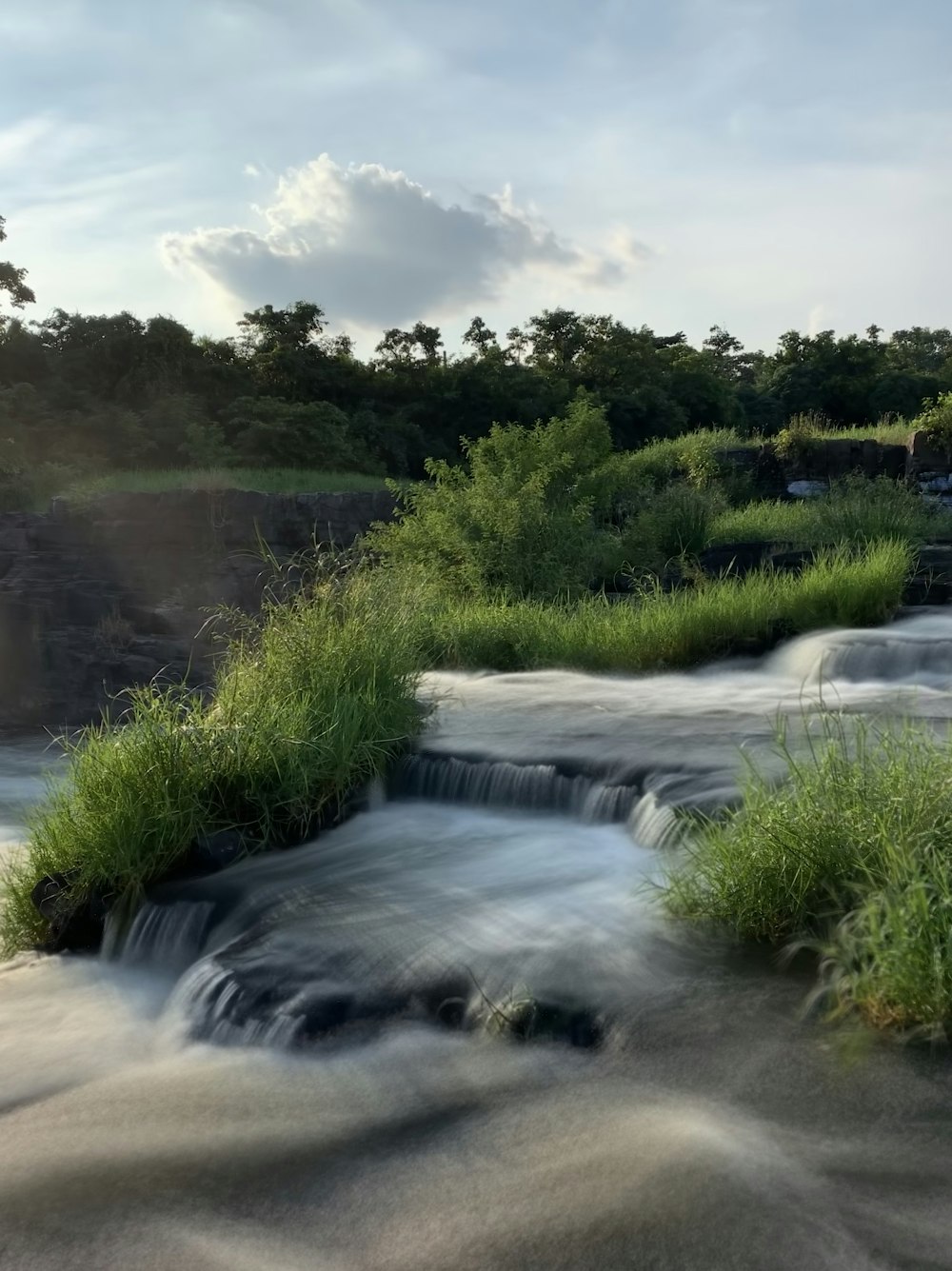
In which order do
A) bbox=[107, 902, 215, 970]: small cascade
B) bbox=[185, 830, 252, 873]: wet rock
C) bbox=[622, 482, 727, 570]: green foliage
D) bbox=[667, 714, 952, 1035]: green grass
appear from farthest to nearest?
bbox=[622, 482, 727, 570]: green foliage
bbox=[185, 830, 252, 873]: wet rock
bbox=[107, 902, 215, 970]: small cascade
bbox=[667, 714, 952, 1035]: green grass

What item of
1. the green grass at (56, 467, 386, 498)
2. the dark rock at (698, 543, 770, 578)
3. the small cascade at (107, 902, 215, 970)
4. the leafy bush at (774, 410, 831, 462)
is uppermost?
the leafy bush at (774, 410, 831, 462)

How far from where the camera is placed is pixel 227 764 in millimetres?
5984

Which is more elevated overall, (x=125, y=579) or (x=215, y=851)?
(x=125, y=579)

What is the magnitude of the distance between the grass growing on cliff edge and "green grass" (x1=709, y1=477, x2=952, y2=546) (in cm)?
763

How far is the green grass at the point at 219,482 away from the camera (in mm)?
21641

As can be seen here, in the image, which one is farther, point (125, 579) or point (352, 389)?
point (352, 389)

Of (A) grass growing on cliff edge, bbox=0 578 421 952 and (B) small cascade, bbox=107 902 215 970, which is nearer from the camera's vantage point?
(B) small cascade, bbox=107 902 215 970

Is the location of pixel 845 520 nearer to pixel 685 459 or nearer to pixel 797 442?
pixel 797 442

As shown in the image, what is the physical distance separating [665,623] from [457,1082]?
709cm

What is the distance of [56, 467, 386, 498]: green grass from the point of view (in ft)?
71.0

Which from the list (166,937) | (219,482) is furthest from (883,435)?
(166,937)

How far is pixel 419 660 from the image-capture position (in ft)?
29.8

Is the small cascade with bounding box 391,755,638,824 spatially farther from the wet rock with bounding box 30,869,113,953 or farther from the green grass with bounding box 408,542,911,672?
the green grass with bounding box 408,542,911,672

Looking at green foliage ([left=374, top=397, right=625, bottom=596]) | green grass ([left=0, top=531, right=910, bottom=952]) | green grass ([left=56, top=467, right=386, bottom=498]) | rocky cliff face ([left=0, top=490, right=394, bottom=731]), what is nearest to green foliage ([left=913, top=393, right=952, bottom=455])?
green foliage ([left=374, top=397, right=625, bottom=596])
